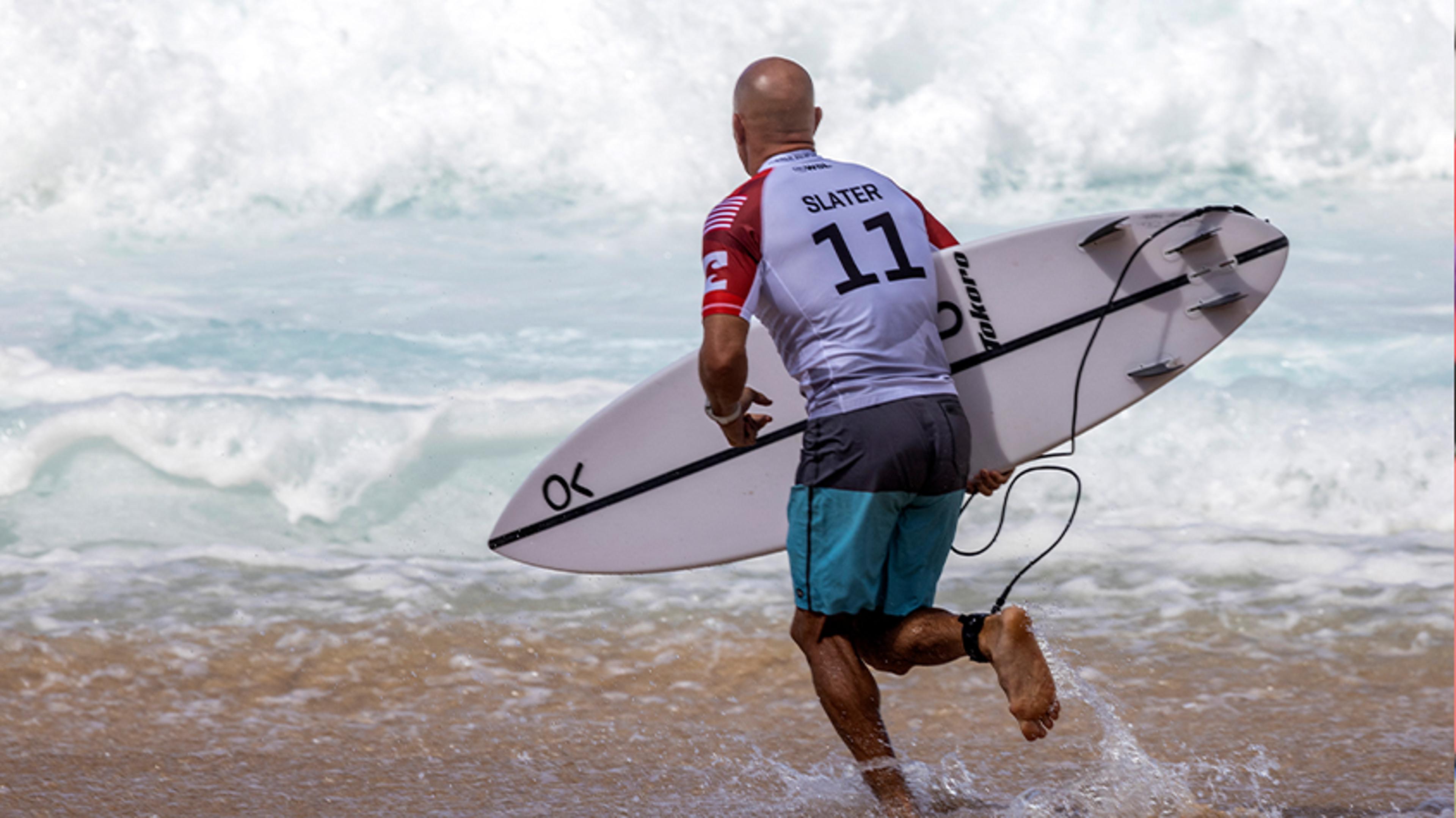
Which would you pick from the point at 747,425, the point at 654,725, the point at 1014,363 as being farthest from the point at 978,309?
the point at 654,725

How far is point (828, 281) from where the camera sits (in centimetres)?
253

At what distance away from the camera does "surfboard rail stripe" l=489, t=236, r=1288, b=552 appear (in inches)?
127

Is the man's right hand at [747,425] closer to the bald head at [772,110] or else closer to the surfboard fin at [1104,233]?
the bald head at [772,110]

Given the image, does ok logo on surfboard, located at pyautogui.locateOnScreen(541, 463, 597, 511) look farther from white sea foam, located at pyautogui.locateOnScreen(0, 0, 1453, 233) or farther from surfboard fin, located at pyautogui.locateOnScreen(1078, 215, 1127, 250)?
white sea foam, located at pyautogui.locateOnScreen(0, 0, 1453, 233)

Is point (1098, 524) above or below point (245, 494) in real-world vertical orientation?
below

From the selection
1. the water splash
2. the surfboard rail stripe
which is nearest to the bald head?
the surfboard rail stripe

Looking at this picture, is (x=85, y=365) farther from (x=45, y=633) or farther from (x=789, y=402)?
(x=789, y=402)

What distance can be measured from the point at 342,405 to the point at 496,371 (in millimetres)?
1465

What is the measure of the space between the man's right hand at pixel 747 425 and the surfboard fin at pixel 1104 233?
3.59 feet

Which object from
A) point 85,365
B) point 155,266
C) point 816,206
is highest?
point 155,266

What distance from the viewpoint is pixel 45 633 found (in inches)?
167

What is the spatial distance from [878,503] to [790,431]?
84 cm

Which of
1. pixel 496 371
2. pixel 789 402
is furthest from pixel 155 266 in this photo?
pixel 789 402

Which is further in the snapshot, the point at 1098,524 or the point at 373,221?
the point at 373,221
